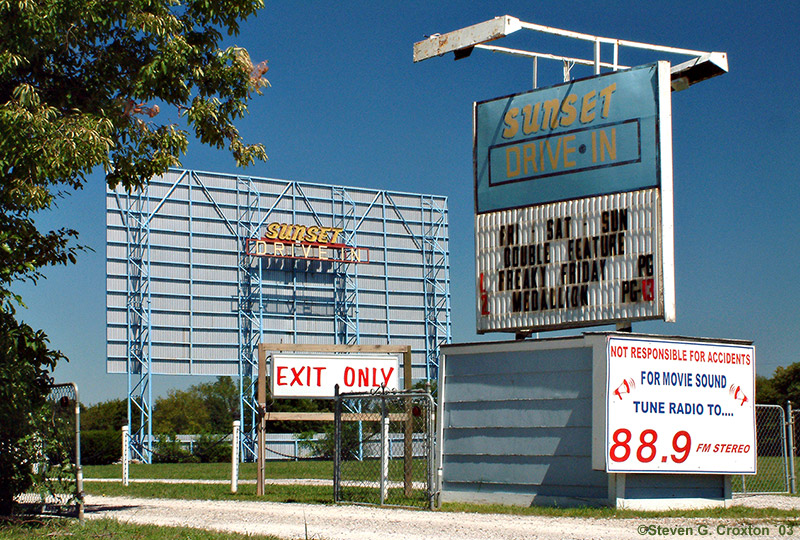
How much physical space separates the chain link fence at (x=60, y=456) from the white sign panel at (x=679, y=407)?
7666 mm

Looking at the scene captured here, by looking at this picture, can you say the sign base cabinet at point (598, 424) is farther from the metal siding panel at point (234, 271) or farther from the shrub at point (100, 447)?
the metal siding panel at point (234, 271)

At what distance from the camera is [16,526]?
40.9 ft

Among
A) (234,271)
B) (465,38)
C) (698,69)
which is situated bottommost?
(234,271)

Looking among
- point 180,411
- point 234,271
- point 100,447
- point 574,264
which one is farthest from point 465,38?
point 180,411

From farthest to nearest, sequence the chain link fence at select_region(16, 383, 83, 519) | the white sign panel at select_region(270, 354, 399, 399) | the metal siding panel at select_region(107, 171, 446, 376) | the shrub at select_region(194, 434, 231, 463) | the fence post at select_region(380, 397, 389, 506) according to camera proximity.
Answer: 1. the metal siding panel at select_region(107, 171, 446, 376)
2. the shrub at select_region(194, 434, 231, 463)
3. the white sign panel at select_region(270, 354, 399, 399)
4. the fence post at select_region(380, 397, 389, 506)
5. the chain link fence at select_region(16, 383, 83, 519)

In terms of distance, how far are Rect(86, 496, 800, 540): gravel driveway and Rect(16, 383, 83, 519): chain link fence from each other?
1.07 m

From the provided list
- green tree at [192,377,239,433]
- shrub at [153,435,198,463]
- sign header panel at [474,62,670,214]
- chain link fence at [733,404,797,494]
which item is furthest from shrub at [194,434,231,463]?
green tree at [192,377,239,433]

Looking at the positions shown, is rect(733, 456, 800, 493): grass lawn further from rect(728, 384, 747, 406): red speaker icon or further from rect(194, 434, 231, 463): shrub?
rect(194, 434, 231, 463): shrub

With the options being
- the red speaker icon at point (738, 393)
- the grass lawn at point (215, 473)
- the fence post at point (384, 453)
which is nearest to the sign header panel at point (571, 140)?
the red speaker icon at point (738, 393)

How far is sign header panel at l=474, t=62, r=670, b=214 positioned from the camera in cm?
1622

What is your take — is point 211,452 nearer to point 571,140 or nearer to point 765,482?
point 765,482

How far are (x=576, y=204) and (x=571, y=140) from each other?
1.16 meters

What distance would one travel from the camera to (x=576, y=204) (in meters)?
16.8

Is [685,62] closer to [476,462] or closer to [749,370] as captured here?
[749,370]
